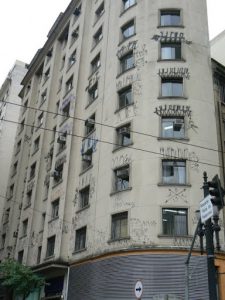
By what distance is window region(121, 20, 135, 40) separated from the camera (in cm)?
3123

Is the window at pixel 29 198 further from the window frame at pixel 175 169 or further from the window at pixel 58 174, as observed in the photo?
the window frame at pixel 175 169

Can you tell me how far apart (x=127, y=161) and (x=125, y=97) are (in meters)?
5.26

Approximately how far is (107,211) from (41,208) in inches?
454

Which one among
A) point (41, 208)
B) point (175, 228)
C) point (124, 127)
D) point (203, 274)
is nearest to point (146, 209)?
point (175, 228)

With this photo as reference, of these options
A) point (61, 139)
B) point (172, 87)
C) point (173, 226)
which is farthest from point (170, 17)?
point (173, 226)

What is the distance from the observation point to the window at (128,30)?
31.2m

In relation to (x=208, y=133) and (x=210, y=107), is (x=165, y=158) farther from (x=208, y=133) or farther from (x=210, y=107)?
(x=210, y=107)

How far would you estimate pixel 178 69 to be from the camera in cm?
2784

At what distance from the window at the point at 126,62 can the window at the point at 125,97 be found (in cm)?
167

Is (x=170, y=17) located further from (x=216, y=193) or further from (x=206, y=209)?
(x=206, y=209)

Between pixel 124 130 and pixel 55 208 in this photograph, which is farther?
pixel 55 208

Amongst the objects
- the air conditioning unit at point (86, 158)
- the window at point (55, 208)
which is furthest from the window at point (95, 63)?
the window at point (55, 208)

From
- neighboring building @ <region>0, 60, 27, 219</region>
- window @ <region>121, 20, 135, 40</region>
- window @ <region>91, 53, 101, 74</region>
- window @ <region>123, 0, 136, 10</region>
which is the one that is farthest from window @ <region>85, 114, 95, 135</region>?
neighboring building @ <region>0, 60, 27, 219</region>

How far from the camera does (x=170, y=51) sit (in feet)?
95.3
